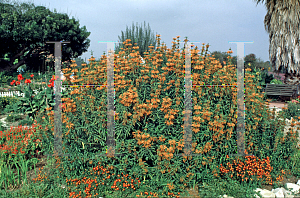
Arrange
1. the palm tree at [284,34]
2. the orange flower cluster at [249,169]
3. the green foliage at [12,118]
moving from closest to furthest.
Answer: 1. the orange flower cluster at [249,169]
2. the green foliage at [12,118]
3. the palm tree at [284,34]

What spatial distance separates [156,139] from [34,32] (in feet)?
63.7

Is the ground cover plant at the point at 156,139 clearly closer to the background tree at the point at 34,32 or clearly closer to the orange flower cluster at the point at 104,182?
the orange flower cluster at the point at 104,182

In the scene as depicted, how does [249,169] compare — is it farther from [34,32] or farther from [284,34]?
[34,32]

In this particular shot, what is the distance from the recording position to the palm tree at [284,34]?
9.98m

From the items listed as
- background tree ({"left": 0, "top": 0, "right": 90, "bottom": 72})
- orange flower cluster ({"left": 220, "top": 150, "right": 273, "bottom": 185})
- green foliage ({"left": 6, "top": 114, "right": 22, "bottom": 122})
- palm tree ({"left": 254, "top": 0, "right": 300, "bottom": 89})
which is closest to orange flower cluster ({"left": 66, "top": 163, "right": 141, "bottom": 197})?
orange flower cluster ({"left": 220, "top": 150, "right": 273, "bottom": 185})

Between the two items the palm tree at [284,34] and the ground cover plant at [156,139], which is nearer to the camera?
the ground cover plant at [156,139]

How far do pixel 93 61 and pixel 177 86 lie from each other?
148 centimetres

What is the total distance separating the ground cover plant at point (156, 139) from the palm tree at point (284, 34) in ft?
28.3

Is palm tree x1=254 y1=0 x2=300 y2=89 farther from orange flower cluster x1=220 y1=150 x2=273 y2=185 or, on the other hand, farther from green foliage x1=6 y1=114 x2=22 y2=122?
green foliage x1=6 y1=114 x2=22 y2=122

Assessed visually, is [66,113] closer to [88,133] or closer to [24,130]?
[88,133]

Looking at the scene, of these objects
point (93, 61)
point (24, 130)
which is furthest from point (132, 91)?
point (24, 130)

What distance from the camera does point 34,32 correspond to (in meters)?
18.6

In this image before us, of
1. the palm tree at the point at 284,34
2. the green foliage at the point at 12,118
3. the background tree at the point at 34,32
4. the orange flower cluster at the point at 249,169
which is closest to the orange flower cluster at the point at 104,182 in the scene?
the orange flower cluster at the point at 249,169

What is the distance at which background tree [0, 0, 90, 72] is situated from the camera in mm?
18469
